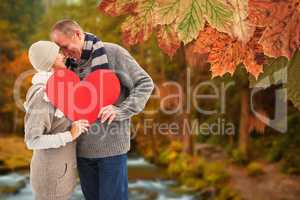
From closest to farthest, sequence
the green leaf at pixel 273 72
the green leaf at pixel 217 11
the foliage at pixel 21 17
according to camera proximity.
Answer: the green leaf at pixel 217 11 → the green leaf at pixel 273 72 → the foliage at pixel 21 17

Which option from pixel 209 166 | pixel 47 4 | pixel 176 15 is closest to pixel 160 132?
pixel 209 166

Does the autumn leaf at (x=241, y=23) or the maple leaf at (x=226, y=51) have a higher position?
the autumn leaf at (x=241, y=23)

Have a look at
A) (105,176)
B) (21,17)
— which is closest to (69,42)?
(105,176)

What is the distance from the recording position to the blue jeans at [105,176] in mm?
922

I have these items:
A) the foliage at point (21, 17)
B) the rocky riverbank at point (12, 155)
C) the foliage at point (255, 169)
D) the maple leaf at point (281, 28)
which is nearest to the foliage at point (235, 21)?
the maple leaf at point (281, 28)

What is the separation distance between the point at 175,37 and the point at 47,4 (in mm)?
8887

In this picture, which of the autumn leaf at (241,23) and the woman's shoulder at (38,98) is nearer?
the autumn leaf at (241,23)

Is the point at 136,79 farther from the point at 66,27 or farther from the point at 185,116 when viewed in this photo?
the point at 185,116

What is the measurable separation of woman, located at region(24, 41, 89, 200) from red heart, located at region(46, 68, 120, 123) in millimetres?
24

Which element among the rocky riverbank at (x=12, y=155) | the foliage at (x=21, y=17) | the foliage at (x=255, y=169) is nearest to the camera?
the foliage at (x=255, y=169)

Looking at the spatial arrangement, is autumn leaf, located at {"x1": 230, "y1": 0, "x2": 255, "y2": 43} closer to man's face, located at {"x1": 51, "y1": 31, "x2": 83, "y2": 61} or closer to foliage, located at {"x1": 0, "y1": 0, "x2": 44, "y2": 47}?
man's face, located at {"x1": 51, "y1": 31, "x2": 83, "y2": 61}

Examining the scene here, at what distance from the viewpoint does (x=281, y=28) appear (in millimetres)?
451

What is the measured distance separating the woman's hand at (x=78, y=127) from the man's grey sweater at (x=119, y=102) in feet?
0.12

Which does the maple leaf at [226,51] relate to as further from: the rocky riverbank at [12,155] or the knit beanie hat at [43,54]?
the rocky riverbank at [12,155]
